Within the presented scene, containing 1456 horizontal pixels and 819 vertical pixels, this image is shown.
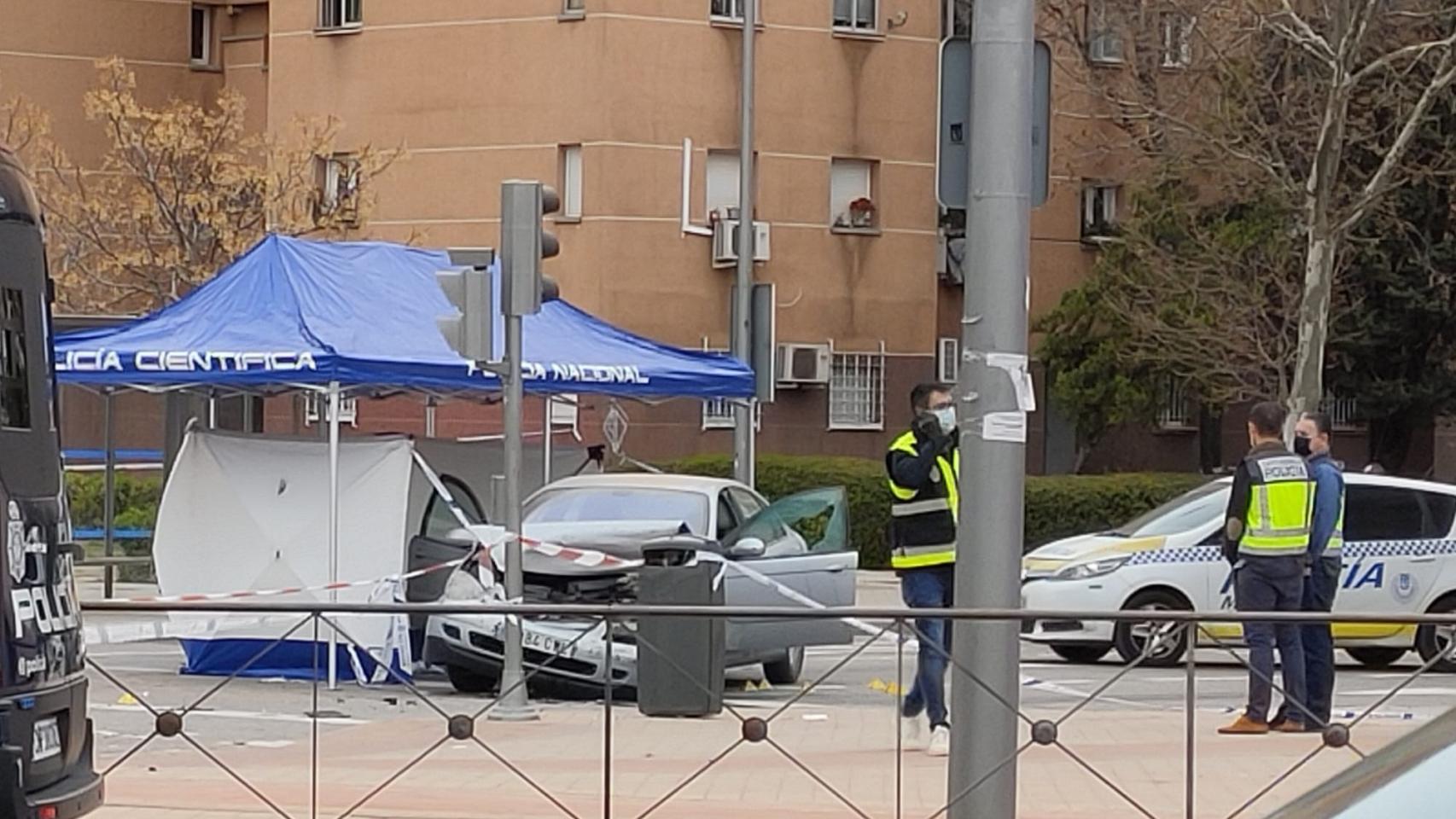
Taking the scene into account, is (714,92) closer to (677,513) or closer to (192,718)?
(677,513)

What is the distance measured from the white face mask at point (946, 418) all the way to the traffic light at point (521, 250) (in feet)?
8.63

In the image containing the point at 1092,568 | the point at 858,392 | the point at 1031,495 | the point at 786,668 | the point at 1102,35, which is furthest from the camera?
the point at 858,392

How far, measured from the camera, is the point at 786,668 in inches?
547

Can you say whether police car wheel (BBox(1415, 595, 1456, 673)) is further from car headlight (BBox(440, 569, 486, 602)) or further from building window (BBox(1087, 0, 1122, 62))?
building window (BBox(1087, 0, 1122, 62))

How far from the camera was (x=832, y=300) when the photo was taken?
35.7m

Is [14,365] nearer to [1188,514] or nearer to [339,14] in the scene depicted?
[1188,514]

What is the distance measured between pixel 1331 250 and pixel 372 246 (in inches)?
574

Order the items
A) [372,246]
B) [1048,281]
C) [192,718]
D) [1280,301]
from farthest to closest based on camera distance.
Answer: [1048,281] → [1280,301] → [372,246] → [192,718]

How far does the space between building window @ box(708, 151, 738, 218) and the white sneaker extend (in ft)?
79.0

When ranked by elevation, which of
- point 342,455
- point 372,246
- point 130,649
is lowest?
point 130,649

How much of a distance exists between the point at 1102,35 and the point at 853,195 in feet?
15.8

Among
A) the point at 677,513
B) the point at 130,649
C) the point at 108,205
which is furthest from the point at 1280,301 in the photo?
the point at 130,649

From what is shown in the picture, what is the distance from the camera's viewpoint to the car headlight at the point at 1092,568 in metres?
19.6

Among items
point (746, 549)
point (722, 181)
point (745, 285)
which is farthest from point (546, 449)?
point (722, 181)
